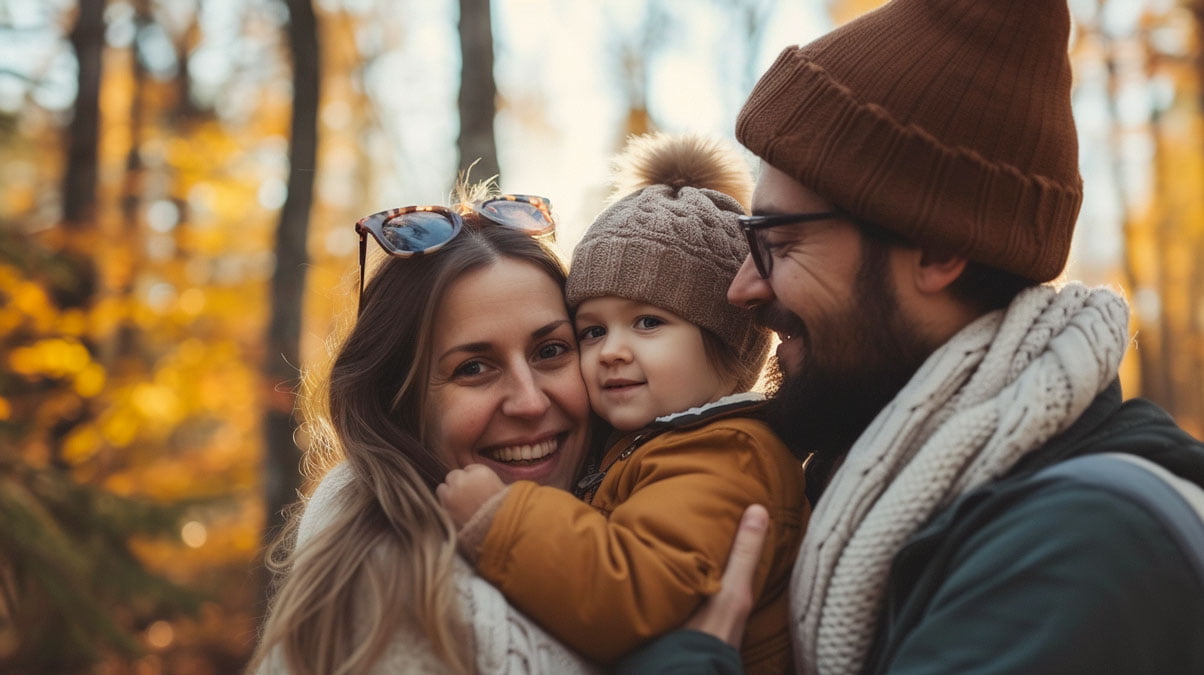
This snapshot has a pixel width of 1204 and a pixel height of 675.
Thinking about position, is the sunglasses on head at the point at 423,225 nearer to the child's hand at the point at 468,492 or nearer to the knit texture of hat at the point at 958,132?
the child's hand at the point at 468,492

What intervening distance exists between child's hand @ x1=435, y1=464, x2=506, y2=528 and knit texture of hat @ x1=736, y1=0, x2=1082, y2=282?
1137 millimetres

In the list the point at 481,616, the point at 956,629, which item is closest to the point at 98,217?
the point at 481,616

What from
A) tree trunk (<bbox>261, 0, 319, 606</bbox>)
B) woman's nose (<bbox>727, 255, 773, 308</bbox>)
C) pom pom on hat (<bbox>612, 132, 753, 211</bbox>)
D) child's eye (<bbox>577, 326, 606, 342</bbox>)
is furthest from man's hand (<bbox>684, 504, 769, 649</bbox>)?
tree trunk (<bbox>261, 0, 319, 606</bbox>)

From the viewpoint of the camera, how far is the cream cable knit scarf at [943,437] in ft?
7.06

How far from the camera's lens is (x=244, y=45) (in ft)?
63.8

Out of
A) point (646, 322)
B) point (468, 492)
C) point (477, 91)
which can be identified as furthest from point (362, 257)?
point (477, 91)

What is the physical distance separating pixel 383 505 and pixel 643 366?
0.86m

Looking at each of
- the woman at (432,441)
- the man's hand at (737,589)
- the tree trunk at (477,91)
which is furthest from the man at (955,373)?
the tree trunk at (477,91)

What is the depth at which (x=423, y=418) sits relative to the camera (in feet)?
10.4

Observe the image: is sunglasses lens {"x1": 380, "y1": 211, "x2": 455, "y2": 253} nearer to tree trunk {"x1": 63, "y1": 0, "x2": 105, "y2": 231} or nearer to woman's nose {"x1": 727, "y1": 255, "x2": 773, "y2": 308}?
woman's nose {"x1": 727, "y1": 255, "x2": 773, "y2": 308}

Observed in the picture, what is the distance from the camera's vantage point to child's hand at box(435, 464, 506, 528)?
8.49ft

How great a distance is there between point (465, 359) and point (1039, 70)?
5.83ft

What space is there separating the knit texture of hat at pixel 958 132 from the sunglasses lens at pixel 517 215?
114cm

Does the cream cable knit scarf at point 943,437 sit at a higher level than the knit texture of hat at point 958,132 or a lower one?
lower
